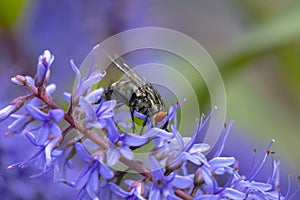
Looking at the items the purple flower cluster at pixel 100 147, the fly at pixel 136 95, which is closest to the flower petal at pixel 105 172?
the purple flower cluster at pixel 100 147

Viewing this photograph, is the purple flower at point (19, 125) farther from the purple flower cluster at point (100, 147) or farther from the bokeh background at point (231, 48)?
the bokeh background at point (231, 48)

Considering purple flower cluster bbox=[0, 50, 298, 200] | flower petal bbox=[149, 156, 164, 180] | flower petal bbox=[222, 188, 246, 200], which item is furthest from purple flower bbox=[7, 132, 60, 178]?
flower petal bbox=[222, 188, 246, 200]

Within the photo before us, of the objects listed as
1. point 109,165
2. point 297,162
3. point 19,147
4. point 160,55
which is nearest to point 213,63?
point 160,55

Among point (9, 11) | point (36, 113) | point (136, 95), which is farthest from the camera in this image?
point (9, 11)

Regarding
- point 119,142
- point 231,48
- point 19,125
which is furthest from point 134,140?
point 231,48

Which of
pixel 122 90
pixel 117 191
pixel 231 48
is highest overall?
pixel 231 48

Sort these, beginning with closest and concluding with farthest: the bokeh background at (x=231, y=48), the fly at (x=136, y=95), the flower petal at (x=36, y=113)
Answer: the flower petal at (x=36, y=113) → the fly at (x=136, y=95) → the bokeh background at (x=231, y=48)

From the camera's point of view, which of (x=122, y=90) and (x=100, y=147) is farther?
(x=122, y=90)

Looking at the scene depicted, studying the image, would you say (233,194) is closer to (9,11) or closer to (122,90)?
(122,90)
